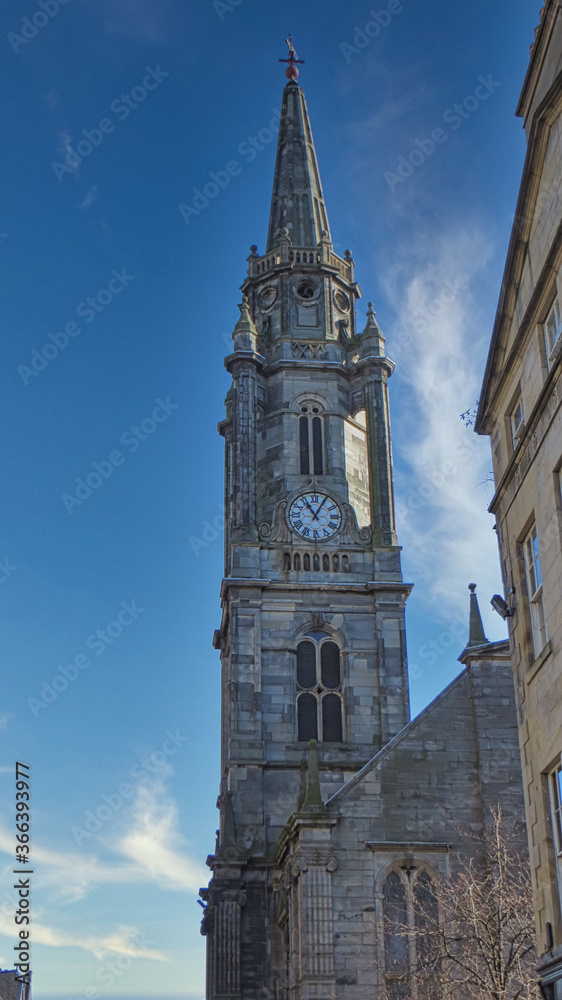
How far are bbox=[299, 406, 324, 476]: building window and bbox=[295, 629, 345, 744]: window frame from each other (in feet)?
22.3

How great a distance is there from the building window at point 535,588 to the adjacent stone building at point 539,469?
0.06ft

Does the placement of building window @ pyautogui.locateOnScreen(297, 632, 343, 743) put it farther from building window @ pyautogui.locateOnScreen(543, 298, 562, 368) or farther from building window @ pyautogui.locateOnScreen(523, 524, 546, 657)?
building window @ pyautogui.locateOnScreen(543, 298, 562, 368)

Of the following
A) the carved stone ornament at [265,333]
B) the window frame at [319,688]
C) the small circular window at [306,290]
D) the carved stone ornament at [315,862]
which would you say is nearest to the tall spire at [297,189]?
the small circular window at [306,290]

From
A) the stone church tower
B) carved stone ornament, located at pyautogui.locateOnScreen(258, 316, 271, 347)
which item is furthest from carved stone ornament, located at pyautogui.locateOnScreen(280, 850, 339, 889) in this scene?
carved stone ornament, located at pyautogui.locateOnScreen(258, 316, 271, 347)

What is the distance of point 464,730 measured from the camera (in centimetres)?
3384

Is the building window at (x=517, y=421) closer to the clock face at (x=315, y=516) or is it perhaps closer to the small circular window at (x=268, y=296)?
the clock face at (x=315, y=516)

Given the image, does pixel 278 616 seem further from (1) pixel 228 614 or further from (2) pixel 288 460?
(2) pixel 288 460

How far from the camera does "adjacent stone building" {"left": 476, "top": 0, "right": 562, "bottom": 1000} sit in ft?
61.0

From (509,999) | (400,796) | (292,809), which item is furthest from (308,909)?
(292,809)

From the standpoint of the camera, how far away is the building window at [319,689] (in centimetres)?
4275

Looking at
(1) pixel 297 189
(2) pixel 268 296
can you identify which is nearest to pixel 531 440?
(2) pixel 268 296

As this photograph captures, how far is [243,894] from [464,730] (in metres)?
9.84

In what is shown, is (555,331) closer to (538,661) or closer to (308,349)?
(538,661)

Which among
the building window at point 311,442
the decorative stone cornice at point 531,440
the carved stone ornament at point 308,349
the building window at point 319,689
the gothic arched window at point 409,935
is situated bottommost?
the gothic arched window at point 409,935
